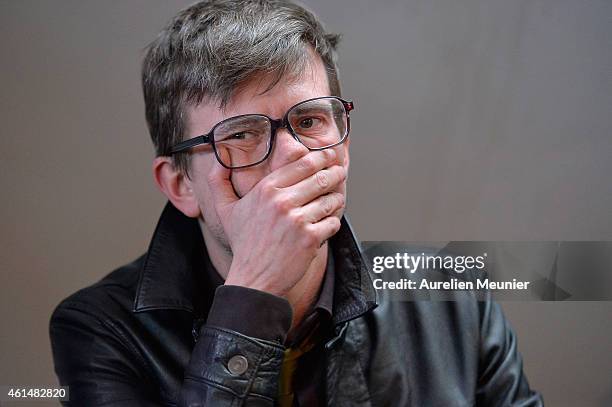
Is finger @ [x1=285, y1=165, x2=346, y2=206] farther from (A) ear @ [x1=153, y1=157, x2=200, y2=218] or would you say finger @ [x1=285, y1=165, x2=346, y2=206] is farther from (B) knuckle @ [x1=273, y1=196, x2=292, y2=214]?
(A) ear @ [x1=153, y1=157, x2=200, y2=218]

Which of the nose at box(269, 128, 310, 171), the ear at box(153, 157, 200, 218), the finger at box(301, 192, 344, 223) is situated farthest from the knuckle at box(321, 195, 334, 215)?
the ear at box(153, 157, 200, 218)

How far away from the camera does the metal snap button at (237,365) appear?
1.40m

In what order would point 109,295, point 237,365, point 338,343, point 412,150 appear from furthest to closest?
point 412,150 → point 109,295 → point 338,343 → point 237,365

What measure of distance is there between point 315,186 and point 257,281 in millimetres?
240

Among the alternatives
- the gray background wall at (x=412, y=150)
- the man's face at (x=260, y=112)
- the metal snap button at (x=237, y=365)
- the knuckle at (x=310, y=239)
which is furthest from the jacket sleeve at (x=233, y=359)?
the gray background wall at (x=412, y=150)

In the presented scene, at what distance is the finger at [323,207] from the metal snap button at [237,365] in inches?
12.8

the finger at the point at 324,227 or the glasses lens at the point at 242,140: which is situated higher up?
the glasses lens at the point at 242,140

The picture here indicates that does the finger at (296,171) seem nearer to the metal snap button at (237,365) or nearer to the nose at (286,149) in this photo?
the nose at (286,149)

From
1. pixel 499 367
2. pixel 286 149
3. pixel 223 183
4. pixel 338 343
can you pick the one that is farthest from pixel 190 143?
pixel 499 367

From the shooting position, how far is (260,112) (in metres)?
1.51

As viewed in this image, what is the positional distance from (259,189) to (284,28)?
384 mm

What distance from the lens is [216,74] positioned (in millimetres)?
1525

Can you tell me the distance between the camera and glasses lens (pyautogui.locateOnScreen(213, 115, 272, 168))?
1.52 metres

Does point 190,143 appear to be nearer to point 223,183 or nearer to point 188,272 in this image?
point 223,183
